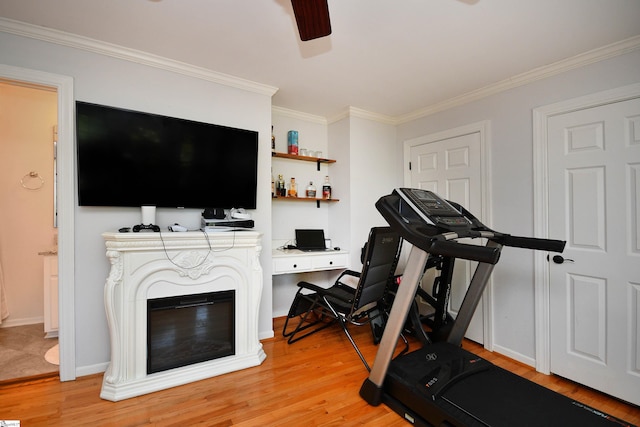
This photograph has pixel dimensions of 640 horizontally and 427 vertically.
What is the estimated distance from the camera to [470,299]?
221cm

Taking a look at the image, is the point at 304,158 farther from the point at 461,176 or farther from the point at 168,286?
the point at 168,286

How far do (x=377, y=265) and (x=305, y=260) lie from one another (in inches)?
41.8

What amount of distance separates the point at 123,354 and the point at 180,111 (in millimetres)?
1917

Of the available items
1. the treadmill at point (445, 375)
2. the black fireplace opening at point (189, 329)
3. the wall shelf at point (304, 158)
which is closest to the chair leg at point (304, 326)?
the black fireplace opening at point (189, 329)

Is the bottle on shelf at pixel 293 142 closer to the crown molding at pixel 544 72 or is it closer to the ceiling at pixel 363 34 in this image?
the ceiling at pixel 363 34

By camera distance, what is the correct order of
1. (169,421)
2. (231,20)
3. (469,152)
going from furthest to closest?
1. (469,152)
2. (231,20)
3. (169,421)

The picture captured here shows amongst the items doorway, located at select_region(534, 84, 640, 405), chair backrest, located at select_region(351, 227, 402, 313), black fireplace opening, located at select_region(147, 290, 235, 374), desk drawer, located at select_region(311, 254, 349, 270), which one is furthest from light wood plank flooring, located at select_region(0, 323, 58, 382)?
doorway, located at select_region(534, 84, 640, 405)

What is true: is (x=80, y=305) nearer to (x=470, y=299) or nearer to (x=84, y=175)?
(x=84, y=175)

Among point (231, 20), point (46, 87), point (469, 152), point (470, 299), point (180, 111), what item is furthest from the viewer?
point (469, 152)

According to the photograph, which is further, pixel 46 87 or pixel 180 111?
pixel 180 111

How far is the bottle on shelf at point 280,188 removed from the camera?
3.35 meters

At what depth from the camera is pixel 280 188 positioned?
337cm

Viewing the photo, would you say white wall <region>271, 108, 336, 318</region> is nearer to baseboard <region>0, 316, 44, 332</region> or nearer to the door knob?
the door knob

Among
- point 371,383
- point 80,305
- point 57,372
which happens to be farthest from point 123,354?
point 371,383
